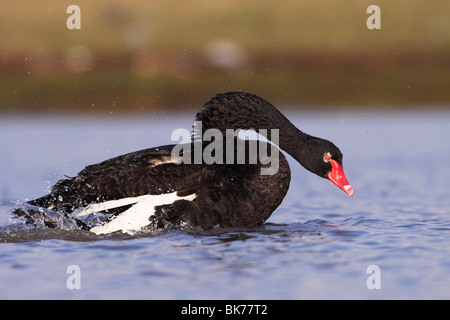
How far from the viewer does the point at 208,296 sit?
582 centimetres

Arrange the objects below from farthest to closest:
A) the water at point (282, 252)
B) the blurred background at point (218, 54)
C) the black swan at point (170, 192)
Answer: the blurred background at point (218, 54), the black swan at point (170, 192), the water at point (282, 252)

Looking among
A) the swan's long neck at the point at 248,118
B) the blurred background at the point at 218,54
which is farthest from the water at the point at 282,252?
the blurred background at the point at 218,54

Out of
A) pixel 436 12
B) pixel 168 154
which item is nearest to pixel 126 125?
pixel 168 154

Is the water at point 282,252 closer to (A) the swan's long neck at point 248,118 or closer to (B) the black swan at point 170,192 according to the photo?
(B) the black swan at point 170,192

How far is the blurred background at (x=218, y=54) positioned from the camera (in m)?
22.1

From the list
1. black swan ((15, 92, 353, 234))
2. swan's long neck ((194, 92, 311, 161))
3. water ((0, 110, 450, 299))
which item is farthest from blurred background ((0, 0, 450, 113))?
black swan ((15, 92, 353, 234))

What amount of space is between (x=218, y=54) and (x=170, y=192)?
18794mm

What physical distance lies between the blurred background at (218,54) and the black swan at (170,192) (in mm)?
12888

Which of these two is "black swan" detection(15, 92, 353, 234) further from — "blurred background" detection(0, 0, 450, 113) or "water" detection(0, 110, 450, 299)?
"blurred background" detection(0, 0, 450, 113)

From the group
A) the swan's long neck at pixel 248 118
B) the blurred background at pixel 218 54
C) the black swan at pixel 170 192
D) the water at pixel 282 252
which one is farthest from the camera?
the blurred background at pixel 218 54

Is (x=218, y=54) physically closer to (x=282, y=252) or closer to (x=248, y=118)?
(x=248, y=118)

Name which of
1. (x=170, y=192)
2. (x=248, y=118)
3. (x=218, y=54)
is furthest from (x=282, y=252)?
(x=218, y=54)

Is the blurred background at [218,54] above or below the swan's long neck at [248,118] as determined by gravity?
above

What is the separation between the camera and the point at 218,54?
26141mm
